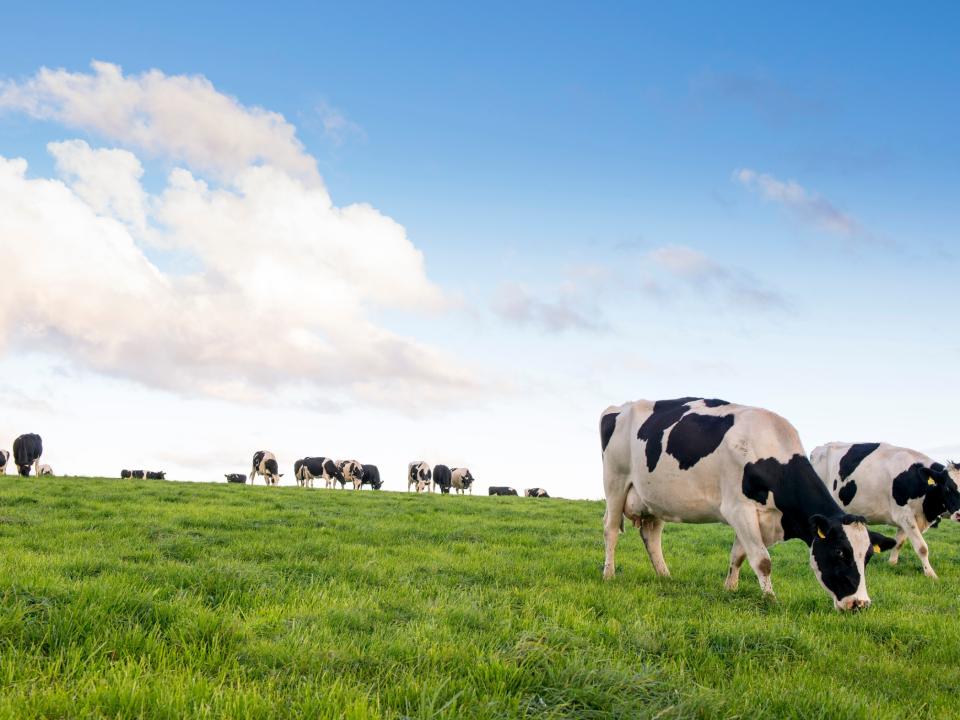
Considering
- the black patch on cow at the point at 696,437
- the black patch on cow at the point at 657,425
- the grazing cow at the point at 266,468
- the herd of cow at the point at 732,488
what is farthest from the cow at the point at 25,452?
the black patch on cow at the point at 696,437

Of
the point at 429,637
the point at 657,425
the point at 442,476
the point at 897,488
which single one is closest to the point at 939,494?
the point at 897,488

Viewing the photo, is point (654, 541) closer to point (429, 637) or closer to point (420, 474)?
point (429, 637)

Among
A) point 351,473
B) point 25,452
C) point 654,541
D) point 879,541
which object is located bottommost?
point 654,541

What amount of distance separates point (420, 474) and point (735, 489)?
43.1 metres

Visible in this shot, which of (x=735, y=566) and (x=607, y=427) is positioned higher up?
(x=607, y=427)

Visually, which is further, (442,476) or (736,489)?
(442,476)

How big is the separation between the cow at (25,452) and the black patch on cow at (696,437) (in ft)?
104

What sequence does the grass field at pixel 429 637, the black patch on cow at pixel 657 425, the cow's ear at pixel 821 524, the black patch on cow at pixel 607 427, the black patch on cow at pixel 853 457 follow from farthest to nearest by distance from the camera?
the black patch on cow at pixel 853 457
the black patch on cow at pixel 607 427
the black patch on cow at pixel 657 425
the cow's ear at pixel 821 524
the grass field at pixel 429 637

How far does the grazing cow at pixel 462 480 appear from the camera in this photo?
5281 centimetres

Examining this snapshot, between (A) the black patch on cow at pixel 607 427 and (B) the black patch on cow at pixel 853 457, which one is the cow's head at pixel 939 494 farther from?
(A) the black patch on cow at pixel 607 427

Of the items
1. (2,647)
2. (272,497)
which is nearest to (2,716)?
(2,647)

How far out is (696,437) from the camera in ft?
32.1

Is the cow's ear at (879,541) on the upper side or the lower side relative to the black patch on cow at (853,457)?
lower

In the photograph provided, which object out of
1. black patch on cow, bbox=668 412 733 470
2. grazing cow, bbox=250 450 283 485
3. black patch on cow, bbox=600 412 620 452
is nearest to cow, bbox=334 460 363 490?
grazing cow, bbox=250 450 283 485
